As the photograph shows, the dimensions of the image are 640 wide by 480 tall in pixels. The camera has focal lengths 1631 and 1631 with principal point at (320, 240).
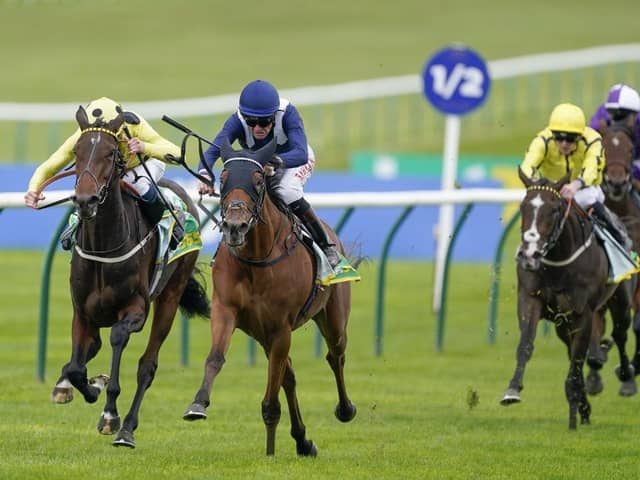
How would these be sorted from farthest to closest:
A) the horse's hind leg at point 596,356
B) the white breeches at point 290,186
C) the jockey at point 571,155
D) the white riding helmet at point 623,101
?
the white riding helmet at point 623,101 → the horse's hind leg at point 596,356 → the jockey at point 571,155 → the white breeches at point 290,186

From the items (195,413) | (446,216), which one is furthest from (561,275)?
(446,216)

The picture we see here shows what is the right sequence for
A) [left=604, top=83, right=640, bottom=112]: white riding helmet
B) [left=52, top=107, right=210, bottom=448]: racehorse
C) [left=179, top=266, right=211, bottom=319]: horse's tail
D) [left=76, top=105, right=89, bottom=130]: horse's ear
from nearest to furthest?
[left=52, top=107, right=210, bottom=448]: racehorse → [left=76, top=105, right=89, bottom=130]: horse's ear → [left=179, top=266, right=211, bottom=319]: horse's tail → [left=604, top=83, right=640, bottom=112]: white riding helmet

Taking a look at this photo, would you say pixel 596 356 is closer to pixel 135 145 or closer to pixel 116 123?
pixel 135 145

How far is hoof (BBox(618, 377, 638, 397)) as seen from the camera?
11.9 metres

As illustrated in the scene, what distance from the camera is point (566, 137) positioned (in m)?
10.7

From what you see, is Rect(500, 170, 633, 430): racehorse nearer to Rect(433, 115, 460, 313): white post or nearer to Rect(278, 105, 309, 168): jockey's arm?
Rect(278, 105, 309, 168): jockey's arm

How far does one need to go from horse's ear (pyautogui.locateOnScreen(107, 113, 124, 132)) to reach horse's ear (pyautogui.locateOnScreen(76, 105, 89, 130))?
0.12 m

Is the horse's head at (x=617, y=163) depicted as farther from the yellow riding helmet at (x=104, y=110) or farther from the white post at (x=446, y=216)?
the yellow riding helmet at (x=104, y=110)

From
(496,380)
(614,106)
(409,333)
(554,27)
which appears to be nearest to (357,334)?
(409,333)

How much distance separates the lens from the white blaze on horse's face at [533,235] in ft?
33.1

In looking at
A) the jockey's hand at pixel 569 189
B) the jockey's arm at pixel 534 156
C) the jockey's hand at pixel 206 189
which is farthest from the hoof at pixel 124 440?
the jockey's arm at pixel 534 156

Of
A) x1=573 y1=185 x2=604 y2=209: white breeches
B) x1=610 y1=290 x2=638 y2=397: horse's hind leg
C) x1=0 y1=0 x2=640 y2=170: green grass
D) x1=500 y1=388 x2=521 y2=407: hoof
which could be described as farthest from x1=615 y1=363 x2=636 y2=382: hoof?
x1=0 y1=0 x2=640 y2=170: green grass

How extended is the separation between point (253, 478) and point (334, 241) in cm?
219

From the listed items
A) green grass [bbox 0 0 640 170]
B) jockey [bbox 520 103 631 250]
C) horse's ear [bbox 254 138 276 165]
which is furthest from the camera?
green grass [bbox 0 0 640 170]
